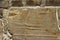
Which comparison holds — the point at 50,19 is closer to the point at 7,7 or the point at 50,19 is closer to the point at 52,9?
the point at 52,9

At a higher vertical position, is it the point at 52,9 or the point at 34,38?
the point at 52,9

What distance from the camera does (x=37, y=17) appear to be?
0.93m

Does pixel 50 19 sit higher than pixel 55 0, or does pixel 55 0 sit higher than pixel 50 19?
pixel 55 0

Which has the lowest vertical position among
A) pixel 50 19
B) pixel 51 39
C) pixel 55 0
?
pixel 51 39

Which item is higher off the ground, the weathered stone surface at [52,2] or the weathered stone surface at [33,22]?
the weathered stone surface at [52,2]

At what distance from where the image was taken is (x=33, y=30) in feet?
3.05

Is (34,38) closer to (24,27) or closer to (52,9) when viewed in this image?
(24,27)

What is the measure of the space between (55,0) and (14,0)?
292 millimetres

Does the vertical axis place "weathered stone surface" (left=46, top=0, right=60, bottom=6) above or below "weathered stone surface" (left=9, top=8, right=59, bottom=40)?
above

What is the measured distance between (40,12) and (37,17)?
0.13ft

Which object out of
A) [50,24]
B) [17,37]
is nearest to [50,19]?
[50,24]

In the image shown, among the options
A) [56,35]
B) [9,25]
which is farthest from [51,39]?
[9,25]

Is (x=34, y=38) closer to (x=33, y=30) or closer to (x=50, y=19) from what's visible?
(x=33, y=30)

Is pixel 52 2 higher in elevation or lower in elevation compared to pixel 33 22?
higher
